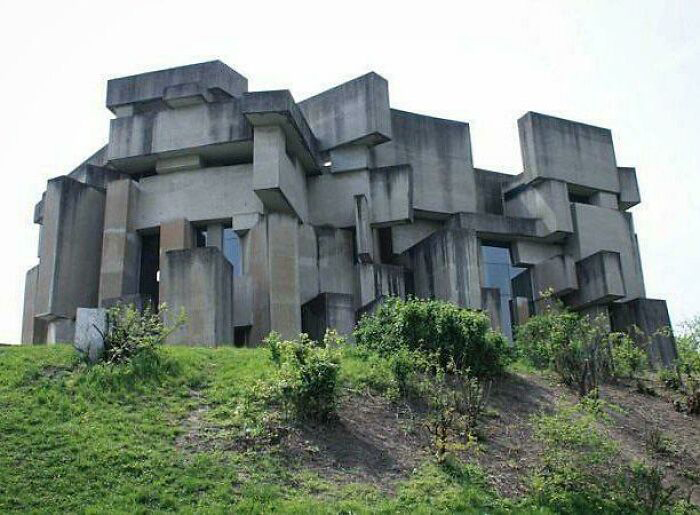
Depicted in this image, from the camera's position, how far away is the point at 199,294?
24562mm

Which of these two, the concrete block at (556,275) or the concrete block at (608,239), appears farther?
the concrete block at (608,239)

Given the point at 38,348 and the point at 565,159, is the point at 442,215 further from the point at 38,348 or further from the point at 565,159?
the point at 38,348

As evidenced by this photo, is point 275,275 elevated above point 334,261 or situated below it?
below

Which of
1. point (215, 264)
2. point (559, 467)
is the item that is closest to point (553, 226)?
point (215, 264)

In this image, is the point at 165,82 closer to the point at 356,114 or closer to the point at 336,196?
the point at 356,114

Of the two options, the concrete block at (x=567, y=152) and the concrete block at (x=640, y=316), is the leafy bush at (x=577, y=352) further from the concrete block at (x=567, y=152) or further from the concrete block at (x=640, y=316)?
the concrete block at (x=567, y=152)

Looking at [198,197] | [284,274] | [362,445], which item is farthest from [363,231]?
[362,445]

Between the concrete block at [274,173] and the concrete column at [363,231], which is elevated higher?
the concrete block at [274,173]

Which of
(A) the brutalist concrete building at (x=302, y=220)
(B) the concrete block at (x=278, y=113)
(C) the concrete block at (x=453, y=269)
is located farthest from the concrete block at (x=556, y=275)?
(B) the concrete block at (x=278, y=113)

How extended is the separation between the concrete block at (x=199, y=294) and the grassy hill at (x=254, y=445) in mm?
6720

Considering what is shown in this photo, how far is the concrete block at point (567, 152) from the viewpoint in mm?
33594

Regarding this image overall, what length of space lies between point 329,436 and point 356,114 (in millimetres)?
18554

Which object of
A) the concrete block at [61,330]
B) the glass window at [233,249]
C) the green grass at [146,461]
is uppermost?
the glass window at [233,249]

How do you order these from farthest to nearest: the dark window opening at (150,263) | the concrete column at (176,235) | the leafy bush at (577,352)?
the dark window opening at (150,263) → the concrete column at (176,235) → the leafy bush at (577,352)
